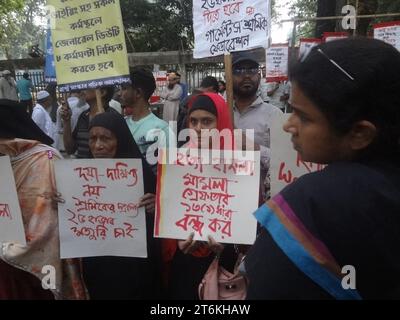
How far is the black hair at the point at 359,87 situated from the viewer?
0.92m

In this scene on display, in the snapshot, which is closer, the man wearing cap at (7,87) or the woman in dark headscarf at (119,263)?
the woman in dark headscarf at (119,263)

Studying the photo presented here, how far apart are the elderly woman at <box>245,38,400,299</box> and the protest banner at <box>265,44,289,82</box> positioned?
23.7 ft

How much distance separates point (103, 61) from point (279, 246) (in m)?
2.09

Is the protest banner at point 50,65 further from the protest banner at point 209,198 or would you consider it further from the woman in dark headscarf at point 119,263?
the protest banner at point 209,198

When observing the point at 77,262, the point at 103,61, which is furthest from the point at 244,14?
the point at 77,262

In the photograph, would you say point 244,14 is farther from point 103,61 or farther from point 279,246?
point 279,246

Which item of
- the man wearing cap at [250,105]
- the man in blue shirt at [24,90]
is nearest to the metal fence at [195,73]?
the man in blue shirt at [24,90]

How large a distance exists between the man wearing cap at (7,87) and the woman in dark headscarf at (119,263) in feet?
38.3

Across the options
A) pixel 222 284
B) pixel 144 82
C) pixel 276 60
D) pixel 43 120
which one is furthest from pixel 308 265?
pixel 276 60

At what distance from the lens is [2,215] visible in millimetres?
2127

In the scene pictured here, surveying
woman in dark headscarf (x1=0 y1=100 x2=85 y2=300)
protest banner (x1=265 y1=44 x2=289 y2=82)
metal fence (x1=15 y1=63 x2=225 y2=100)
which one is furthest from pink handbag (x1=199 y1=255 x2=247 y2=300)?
metal fence (x1=15 y1=63 x2=225 y2=100)

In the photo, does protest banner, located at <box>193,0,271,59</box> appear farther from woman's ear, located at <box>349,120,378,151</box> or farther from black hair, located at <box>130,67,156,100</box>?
woman's ear, located at <box>349,120,378,151</box>

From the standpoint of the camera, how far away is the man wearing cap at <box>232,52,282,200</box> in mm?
3322

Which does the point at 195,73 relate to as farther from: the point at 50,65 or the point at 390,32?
the point at 50,65
